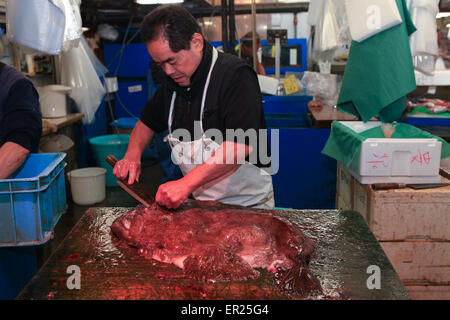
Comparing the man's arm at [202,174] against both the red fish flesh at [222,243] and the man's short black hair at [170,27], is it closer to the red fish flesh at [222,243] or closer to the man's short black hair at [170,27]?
the red fish flesh at [222,243]

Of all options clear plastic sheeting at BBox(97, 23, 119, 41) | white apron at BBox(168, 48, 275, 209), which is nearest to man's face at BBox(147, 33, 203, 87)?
white apron at BBox(168, 48, 275, 209)

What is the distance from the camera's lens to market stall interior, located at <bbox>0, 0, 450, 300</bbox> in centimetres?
167

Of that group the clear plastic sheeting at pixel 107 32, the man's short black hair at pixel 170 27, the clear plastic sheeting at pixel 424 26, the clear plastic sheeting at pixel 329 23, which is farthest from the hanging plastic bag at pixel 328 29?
the clear plastic sheeting at pixel 107 32

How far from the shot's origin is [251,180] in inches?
105

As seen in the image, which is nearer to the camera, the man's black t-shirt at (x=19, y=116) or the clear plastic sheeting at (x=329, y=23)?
the man's black t-shirt at (x=19, y=116)

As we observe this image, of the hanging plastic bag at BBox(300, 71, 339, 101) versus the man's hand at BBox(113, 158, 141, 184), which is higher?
the hanging plastic bag at BBox(300, 71, 339, 101)

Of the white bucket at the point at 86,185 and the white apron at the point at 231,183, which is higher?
the white apron at the point at 231,183

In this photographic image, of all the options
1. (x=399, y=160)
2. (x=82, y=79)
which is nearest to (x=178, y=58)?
(x=399, y=160)

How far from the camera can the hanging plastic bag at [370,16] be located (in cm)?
280

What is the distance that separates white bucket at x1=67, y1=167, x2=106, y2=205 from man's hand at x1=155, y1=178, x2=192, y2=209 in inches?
132

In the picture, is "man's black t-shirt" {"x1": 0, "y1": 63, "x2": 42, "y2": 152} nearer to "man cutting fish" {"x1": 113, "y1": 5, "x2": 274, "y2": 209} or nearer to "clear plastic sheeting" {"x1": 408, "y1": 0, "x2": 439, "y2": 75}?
"man cutting fish" {"x1": 113, "y1": 5, "x2": 274, "y2": 209}

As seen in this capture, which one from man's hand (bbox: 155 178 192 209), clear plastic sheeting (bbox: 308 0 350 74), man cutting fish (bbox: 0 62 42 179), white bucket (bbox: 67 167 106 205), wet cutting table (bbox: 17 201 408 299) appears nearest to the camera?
wet cutting table (bbox: 17 201 408 299)

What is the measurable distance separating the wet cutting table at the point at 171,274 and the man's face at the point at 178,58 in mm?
967
